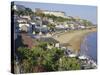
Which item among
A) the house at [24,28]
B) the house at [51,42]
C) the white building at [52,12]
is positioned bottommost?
the house at [51,42]

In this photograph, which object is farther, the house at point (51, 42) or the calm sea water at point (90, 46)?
the calm sea water at point (90, 46)

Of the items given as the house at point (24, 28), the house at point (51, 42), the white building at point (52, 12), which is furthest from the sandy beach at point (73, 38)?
the house at point (24, 28)

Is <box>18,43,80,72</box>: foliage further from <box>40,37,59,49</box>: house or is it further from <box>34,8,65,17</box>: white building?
<box>34,8,65,17</box>: white building

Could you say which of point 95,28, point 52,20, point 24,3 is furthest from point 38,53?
point 95,28

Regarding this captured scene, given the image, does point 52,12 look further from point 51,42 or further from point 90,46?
point 90,46

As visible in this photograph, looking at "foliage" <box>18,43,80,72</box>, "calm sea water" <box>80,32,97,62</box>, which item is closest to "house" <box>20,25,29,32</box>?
"foliage" <box>18,43,80,72</box>

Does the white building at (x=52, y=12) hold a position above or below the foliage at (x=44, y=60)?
above

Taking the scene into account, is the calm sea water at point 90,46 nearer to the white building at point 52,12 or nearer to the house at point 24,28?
the white building at point 52,12

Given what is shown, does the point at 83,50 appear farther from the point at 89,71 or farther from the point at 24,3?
the point at 24,3
